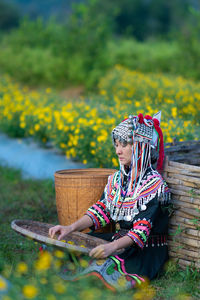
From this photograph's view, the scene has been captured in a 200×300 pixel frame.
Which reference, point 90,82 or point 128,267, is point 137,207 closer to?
point 128,267

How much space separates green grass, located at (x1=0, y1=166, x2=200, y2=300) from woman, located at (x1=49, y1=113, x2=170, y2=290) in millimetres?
104

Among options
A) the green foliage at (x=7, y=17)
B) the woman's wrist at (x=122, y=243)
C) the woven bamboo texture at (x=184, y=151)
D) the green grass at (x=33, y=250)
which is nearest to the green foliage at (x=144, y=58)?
the green grass at (x=33, y=250)

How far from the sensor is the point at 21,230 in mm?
2541

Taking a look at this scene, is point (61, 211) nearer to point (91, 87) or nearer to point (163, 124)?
point (163, 124)

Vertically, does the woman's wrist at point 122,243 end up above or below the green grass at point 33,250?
above

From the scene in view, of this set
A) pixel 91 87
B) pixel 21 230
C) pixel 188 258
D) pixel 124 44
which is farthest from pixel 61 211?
pixel 124 44

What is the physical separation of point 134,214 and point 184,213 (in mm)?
288

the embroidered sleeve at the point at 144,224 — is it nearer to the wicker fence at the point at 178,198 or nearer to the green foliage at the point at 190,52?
the wicker fence at the point at 178,198

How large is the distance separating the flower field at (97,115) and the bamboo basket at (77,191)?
0.91 m

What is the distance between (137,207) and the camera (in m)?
2.59

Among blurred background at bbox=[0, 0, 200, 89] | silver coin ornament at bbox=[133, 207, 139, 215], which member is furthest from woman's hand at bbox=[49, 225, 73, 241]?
blurred background at bbox=[0, 0, 200, 89]

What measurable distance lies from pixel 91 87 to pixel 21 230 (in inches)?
411

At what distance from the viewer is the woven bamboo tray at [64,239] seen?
2336 mm

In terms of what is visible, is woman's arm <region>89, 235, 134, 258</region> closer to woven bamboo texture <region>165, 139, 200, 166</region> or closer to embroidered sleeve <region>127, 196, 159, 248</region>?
embroidered sleeve <region>127, 196, 159, 248</region>
